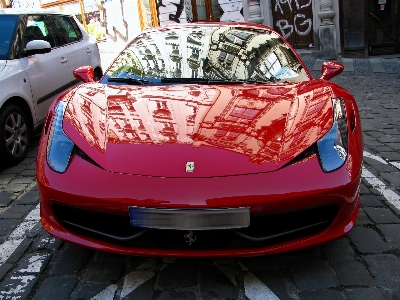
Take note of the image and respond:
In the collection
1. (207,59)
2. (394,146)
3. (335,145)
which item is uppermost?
(207,59)

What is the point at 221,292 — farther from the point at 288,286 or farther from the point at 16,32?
the point at 16,32

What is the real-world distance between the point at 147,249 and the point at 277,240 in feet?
2.10

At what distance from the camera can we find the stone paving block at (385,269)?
7.13ft

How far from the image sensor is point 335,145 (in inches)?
91.1

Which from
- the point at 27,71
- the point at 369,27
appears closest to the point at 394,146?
the point at 27,71

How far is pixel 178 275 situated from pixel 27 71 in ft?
10.4

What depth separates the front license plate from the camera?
6.52 feet

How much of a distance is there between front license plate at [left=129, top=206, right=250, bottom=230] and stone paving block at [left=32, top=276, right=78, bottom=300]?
568 mm

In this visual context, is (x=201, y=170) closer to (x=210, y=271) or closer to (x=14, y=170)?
(x=210, y=271)

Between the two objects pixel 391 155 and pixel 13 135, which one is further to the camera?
pixel 13 135

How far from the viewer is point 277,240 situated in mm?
2139

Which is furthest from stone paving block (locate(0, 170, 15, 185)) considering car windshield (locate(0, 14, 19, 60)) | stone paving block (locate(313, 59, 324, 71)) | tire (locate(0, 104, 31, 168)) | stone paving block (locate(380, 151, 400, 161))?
stone paving block (locate(313, 59, 324, 71))

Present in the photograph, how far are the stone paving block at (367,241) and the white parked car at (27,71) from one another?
322 cm

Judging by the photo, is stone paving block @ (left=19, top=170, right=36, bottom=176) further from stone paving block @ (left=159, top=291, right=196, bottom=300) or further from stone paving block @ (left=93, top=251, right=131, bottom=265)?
stone paving block @ (left=159, top=291, right=196, bottom=300)
